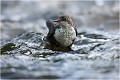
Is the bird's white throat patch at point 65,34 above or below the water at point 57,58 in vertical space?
above

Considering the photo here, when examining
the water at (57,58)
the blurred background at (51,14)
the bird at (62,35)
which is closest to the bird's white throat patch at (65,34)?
the bird at (62,35)

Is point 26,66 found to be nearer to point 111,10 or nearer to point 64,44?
point 64,44

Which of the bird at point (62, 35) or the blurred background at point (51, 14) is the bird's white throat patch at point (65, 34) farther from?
the blurred background at point (51, 14)

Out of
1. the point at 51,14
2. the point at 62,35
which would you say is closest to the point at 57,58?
the point at 62,35

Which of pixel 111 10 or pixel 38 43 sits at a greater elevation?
pixel 111 10

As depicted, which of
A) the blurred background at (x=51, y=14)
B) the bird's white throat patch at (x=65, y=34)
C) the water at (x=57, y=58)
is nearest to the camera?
the water at (x=57, y=58)

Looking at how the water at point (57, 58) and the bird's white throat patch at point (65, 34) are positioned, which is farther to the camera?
the bird's white throat patch at point (65, 34)

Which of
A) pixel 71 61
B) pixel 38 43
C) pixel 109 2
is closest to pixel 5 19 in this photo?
pixel 109 2
